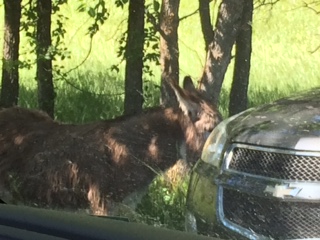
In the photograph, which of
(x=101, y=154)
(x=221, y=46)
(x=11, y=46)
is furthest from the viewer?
(x=11, y=46)

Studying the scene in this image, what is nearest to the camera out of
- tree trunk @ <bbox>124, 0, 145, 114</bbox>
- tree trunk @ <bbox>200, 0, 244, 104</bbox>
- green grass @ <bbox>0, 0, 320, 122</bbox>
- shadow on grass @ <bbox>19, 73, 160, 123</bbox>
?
tree trunk @ <bbox>200, 0, 244, 104</bbox>

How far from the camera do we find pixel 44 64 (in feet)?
34.1

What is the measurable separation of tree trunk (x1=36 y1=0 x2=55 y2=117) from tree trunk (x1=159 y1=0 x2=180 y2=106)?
1533 millimetres

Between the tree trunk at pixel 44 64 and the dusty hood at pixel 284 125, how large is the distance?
466 centimetres

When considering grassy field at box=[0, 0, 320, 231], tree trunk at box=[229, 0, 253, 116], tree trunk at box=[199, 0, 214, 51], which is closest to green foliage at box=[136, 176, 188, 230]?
grassy field at box=[0, 0, 320, 231]

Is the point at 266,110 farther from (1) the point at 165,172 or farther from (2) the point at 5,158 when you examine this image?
(2) the point at 5,158

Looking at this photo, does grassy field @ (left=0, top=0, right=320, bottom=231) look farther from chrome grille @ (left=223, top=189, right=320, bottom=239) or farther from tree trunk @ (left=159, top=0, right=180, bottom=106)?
chrome grille @ (left=223, top=189, right=320, bottom=239)

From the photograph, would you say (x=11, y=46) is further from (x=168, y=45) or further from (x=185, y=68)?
(x=185, y=68)

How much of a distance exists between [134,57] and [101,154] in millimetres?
2463

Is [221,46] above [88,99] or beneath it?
above

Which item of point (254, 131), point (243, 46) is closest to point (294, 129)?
point (254, 131)

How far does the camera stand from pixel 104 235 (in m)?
2.34

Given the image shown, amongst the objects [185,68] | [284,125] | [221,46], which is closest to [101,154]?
[221,46]

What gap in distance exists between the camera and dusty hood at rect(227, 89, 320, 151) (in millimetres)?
4836
